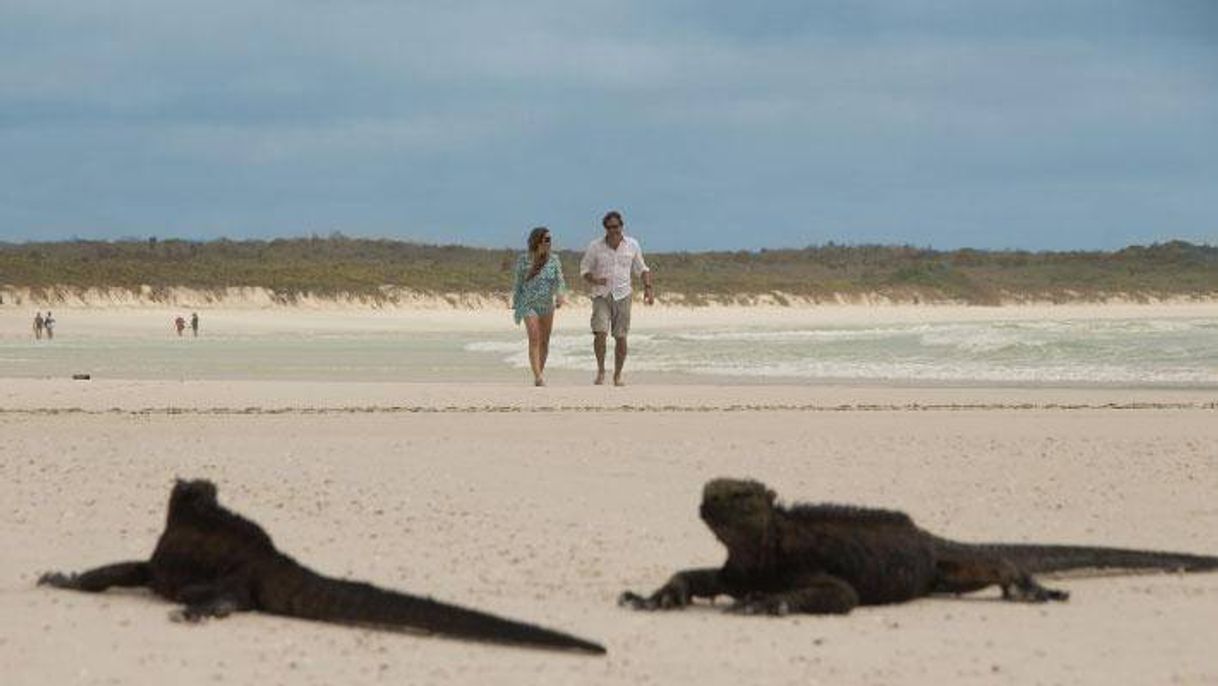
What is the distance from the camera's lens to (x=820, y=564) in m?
6.39

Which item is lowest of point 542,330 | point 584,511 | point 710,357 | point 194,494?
point 710,357

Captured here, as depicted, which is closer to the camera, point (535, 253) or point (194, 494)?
point (194, 494)

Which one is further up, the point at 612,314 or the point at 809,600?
the point at 612,314

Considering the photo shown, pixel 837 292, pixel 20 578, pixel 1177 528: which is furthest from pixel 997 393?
pixel 837 292

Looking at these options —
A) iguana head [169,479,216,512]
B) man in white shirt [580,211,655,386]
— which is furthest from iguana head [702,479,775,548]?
man in white shirt [580,211,655,386]

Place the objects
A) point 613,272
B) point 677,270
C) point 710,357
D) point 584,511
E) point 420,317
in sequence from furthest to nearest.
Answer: point 677,270
point 420,317
point 710,357
point 613,272
point 584,511

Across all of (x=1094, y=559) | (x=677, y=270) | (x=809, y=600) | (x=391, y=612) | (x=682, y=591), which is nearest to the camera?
(x=391, y=612)

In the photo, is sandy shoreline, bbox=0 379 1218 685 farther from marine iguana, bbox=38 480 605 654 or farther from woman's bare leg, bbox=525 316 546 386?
woman's bare leg, bbox=525 316 546 386

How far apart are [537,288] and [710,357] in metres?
10.7

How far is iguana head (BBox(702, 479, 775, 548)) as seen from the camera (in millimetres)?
6066

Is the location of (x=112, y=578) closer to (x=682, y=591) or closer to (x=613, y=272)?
(x=682, y=591)

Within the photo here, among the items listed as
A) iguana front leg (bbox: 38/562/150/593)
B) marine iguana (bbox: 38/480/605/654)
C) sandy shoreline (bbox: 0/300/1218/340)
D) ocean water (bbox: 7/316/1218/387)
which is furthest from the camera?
sandy shoreline (bbox: 0/300/1218/340)

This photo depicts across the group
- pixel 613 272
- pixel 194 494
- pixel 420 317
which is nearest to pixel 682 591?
pixel 194 494

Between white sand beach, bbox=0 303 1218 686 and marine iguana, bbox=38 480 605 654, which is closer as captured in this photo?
white sand beach, bbox=0 303 1218 686
